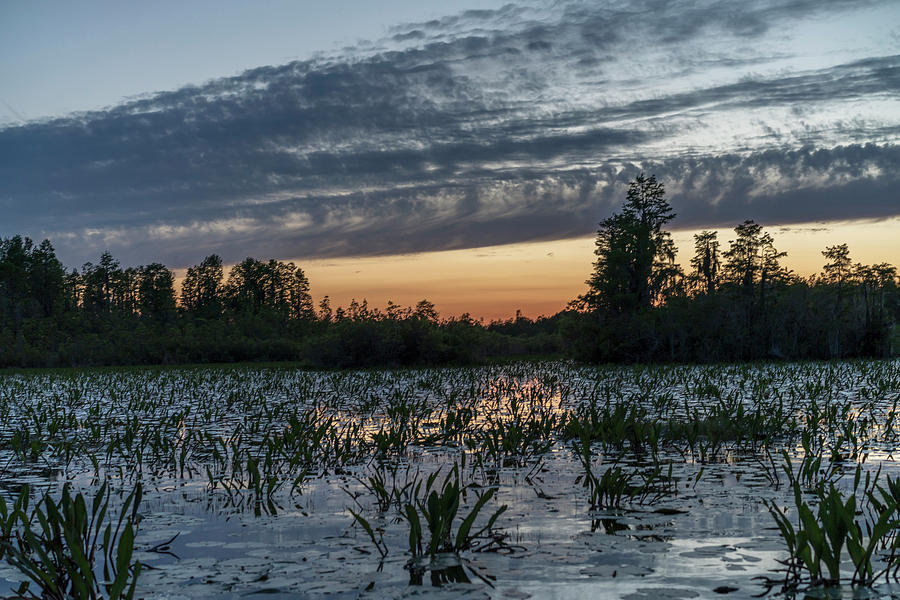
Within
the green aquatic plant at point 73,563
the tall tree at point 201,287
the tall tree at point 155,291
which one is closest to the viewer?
the green aquatic plant at point 73,563

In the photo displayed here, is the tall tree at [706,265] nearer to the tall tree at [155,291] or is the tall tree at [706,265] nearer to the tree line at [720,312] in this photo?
the tree line at [720,312]

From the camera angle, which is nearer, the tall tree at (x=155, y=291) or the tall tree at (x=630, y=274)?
the tall tree at (x=630, y=274)

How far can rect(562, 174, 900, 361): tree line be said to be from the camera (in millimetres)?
39125

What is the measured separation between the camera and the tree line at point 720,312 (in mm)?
39125

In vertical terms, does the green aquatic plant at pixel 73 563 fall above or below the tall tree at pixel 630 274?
below

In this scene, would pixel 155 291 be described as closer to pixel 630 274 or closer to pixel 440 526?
pixel 630 274

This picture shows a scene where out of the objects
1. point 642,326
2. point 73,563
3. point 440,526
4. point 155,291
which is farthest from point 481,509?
point 155,291

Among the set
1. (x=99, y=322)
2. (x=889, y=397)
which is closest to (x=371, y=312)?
(x=889, y=397)

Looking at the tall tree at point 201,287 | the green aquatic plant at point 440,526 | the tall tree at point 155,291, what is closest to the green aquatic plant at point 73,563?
the green aquatic plant at point 440,526

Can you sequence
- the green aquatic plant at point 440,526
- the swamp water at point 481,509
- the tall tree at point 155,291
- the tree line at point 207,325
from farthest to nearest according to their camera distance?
the tall tree at point 155,291
the tree line at point 207,325
the green aquatic plant at point 440,526
the swamp water at point 481,509

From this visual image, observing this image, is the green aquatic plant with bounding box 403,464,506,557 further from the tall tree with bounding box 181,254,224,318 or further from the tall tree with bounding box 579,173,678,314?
the tall tree with bounding box 181,254,224,318

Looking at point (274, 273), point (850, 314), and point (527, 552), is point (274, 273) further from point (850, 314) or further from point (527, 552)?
point (527, 552)

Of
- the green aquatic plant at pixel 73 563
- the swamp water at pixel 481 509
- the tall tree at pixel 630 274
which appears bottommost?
the swamp water at pixel 481 509

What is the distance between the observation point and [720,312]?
39.4m
